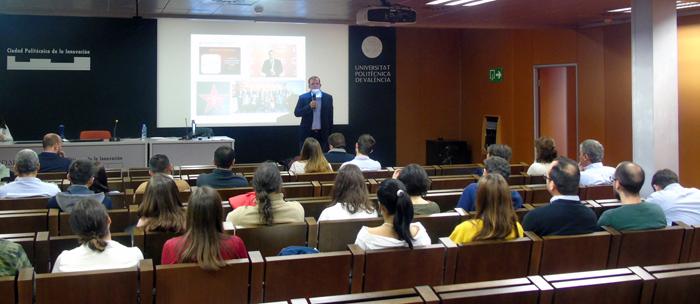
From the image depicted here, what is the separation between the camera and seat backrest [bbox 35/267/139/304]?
8.07ft

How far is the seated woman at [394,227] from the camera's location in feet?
10.1

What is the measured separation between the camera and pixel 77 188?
13.9ft

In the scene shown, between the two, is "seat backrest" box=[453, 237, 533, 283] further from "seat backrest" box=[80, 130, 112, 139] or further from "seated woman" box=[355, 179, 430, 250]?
"seat backrest" box=[80, 130, 112, 139]

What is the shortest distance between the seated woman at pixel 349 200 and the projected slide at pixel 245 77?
759 centimetres

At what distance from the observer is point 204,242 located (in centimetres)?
283

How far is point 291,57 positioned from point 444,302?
9.66 meters

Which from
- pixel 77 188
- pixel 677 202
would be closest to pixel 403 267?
pixel 677 202

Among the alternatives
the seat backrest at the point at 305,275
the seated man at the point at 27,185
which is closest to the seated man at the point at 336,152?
the seated man at the point at 27,185

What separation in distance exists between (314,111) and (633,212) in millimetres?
6452

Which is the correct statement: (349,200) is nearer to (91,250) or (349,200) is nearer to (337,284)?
(337,284)

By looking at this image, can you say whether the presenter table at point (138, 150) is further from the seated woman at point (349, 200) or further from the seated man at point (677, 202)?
the seated man at point (677, 202)

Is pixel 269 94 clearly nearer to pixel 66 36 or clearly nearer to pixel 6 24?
pixel 66 36

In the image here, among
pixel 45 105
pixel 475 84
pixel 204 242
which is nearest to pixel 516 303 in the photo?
pixel 204 242

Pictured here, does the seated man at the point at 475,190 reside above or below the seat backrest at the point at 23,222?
above
